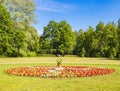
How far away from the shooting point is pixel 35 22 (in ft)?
174

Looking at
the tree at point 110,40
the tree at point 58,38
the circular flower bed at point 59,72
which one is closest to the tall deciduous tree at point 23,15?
the tree at point 58,38

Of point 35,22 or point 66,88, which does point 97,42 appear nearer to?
point 35,22

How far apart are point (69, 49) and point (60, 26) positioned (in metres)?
8.54

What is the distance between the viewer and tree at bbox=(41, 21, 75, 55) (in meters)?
71.2

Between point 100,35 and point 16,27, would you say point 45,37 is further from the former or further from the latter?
point 16,27

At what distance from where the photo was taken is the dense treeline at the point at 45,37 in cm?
4953

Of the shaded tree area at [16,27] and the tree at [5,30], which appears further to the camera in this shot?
the shaded tree area at [16,27]

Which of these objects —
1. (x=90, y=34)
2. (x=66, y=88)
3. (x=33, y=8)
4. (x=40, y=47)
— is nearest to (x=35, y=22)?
(x=33, y=8)

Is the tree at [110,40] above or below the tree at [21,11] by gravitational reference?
below

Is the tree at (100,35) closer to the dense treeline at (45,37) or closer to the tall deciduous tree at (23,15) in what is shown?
the dense treeline at (45,37)

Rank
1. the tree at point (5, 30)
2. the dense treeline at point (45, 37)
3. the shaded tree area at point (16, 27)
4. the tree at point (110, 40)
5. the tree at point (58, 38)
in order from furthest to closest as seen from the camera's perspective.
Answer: the tree at point (58, 38) → the tree at point (110, 40) → the dense treeline at point (45, 37) → the shaded tree area at point (16, 27) → the tree at point (5, 30)

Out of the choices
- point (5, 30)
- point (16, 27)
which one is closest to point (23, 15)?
point (16, 27)

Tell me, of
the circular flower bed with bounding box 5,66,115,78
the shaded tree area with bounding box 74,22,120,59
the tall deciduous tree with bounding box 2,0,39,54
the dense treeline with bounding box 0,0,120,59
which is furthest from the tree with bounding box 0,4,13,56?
the circular flower bed with bounding box 5,66,115,78

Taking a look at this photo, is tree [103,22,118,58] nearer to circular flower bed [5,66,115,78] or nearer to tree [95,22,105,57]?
tree [95,22,105,57]
